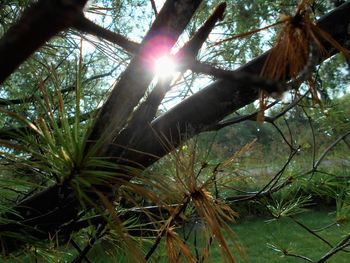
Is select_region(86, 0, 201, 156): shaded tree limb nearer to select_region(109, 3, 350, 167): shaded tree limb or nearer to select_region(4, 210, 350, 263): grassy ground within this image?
select_region(109, 3, 350, 167): shaded tree limb

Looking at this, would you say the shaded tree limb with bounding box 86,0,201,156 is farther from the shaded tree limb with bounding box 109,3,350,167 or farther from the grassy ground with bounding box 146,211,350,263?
the grassy ground with bounding box 146,211,350,263

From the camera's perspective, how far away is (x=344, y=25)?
1.22 feet

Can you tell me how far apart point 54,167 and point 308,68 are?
21cm

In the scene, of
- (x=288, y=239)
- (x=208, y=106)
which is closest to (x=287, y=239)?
(x=288, y=239)

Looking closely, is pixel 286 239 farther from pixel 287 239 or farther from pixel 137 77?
pixel 137 77

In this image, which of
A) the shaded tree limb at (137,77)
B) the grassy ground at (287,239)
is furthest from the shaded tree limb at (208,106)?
the grassy ground at (287,239)

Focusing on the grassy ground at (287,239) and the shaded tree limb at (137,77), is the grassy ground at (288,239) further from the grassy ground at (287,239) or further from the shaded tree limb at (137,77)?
the shaded tree limb at (137,77)

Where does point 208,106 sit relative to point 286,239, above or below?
above

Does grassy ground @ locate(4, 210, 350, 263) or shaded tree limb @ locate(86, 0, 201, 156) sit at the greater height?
shaded tree limb @ locate(86, 0, 201, 156)

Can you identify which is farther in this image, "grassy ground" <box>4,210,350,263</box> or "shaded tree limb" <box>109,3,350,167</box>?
"grassy ground" <box>4,210,350,263</box>

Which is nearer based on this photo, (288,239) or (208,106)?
(208,106)

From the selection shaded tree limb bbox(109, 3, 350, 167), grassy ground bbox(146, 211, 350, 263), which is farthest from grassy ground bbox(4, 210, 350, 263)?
shaded tree limb bbox(109, 3, 350, 167)

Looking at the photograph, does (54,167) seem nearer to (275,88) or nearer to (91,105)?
(275,88)

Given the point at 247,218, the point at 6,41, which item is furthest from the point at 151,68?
the point at 247,218
